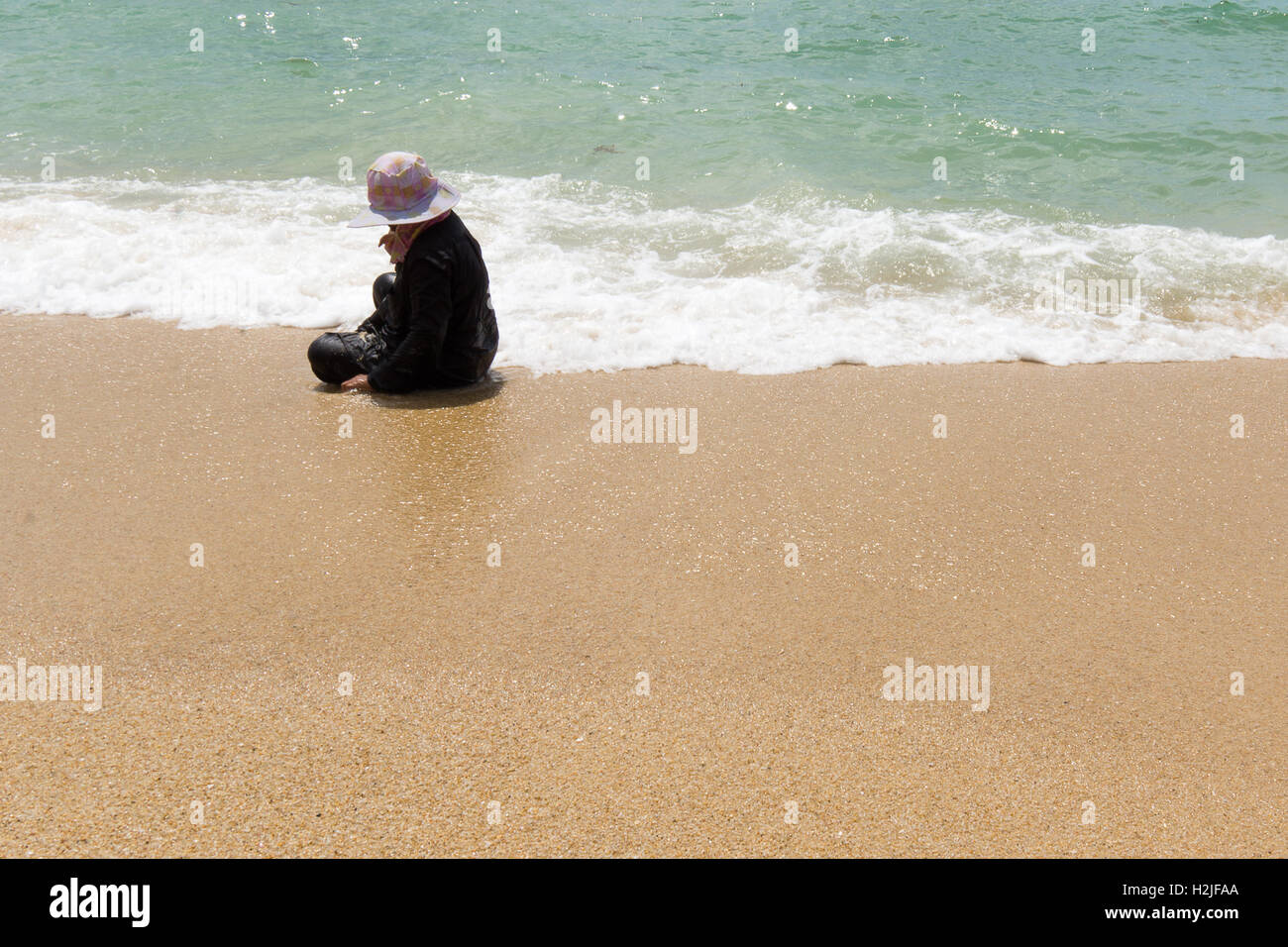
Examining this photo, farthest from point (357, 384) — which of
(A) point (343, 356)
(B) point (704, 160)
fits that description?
(B) point (704, 160)

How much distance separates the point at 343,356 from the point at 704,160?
16.3 feet

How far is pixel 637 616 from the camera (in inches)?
133

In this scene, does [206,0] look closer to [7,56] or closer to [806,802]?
[7,56]

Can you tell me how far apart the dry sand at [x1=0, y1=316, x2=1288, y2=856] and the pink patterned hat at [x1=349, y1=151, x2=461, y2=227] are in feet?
2.86

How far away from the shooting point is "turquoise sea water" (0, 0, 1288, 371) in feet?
20.2

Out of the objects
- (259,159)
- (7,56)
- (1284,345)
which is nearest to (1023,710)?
(1284,345)

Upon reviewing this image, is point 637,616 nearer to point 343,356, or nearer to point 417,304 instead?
point 417,304

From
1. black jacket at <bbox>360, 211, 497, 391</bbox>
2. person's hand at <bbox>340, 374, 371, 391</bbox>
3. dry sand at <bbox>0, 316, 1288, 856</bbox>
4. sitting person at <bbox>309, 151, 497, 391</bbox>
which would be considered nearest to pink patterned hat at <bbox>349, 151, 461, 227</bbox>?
sitting person at <bbox>309, 151, 497, 391</bbox>

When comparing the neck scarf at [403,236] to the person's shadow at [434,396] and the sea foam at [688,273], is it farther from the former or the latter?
the sea foam at [688,273]

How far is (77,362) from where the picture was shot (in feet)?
17.2

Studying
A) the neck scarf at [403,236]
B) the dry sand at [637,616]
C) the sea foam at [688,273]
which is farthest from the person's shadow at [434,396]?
the neck scarf at [403,236]

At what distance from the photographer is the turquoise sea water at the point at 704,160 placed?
6.14 m

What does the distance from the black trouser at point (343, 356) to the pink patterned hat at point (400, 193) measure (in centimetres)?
48
